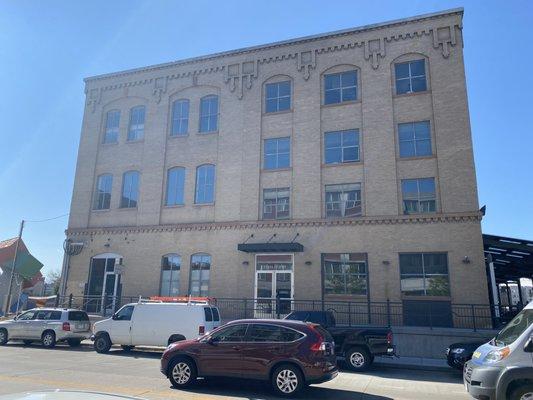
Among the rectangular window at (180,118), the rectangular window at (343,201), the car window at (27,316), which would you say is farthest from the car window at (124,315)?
the rectangular window at (180,118)

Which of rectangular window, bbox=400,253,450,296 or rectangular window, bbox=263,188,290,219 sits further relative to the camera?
rectangular window, bbox=263,188,290,219

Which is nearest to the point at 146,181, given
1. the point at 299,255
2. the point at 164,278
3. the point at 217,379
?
the point at 164,278

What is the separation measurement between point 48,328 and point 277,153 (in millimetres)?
14782

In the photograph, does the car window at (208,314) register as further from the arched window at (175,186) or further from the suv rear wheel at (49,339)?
the arched window at (175,186)

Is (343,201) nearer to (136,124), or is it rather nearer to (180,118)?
(180,118)

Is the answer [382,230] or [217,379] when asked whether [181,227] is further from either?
[217,379]

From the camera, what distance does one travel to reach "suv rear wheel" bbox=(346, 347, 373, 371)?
45.1 feet

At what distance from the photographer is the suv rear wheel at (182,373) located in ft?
32.7

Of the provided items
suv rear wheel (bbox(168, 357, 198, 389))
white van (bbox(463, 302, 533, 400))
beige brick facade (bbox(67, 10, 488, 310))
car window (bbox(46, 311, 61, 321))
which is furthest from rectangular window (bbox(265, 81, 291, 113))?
white van (bbox(463, 302, 533, 400))

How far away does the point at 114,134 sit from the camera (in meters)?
29.9

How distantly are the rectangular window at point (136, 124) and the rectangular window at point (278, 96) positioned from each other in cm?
909

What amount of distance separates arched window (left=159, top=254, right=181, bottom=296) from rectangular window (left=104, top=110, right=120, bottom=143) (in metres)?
9.81

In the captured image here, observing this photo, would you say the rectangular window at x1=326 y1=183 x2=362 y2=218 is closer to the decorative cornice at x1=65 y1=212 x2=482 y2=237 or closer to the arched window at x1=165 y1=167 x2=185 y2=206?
the decorative cornice at x1=65 y1=212 x2=482 y2=237

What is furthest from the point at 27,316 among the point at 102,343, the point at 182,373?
the point at 182,373
